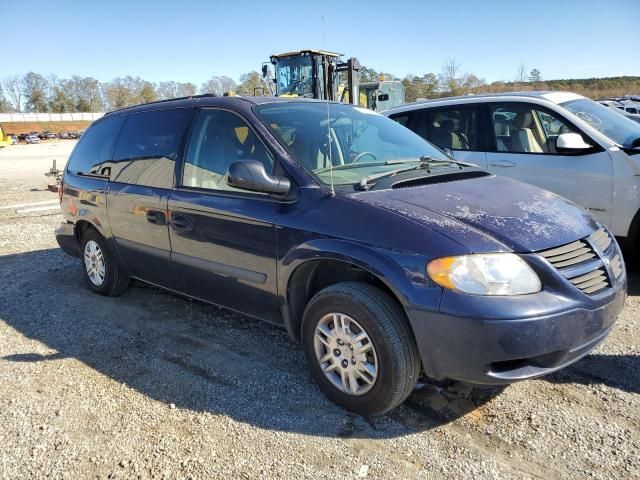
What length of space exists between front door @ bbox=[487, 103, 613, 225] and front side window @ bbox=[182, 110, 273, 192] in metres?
3.17

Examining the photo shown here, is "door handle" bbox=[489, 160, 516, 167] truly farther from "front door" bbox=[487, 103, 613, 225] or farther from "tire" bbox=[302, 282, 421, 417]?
"tire" bbox=[302, 282, 421, 417]

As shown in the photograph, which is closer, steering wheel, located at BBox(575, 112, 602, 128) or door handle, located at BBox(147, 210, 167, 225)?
door handle, located at BBox(147, 210, 167, 225)

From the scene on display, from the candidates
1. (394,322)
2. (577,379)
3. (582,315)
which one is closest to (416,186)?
(394,322)

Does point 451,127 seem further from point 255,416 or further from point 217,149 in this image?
point 255,416

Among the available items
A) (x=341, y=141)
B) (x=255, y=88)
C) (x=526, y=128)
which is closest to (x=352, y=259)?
(x=341, y=141)

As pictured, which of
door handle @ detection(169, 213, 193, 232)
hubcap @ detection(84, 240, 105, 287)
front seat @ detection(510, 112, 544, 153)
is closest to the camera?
door handle @ detection(169, 213, 193, 232)

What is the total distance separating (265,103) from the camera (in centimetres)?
364

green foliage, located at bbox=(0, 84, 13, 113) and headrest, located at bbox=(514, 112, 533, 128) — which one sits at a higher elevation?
green foliage, located at bbox=(0, 84, 13, 113)

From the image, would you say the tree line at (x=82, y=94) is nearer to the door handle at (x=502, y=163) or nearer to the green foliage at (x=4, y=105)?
the green foliage at (x=4, y=105)

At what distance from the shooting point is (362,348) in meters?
2.74

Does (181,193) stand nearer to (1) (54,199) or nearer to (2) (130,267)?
(2) (130,267)

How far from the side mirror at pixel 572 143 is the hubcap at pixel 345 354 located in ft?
10.9

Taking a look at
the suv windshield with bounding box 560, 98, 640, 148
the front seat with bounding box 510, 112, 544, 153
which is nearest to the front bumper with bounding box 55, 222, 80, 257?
the front seat with bounding box 510, 112, 544, 153

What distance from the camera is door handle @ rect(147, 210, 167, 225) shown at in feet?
12.8
